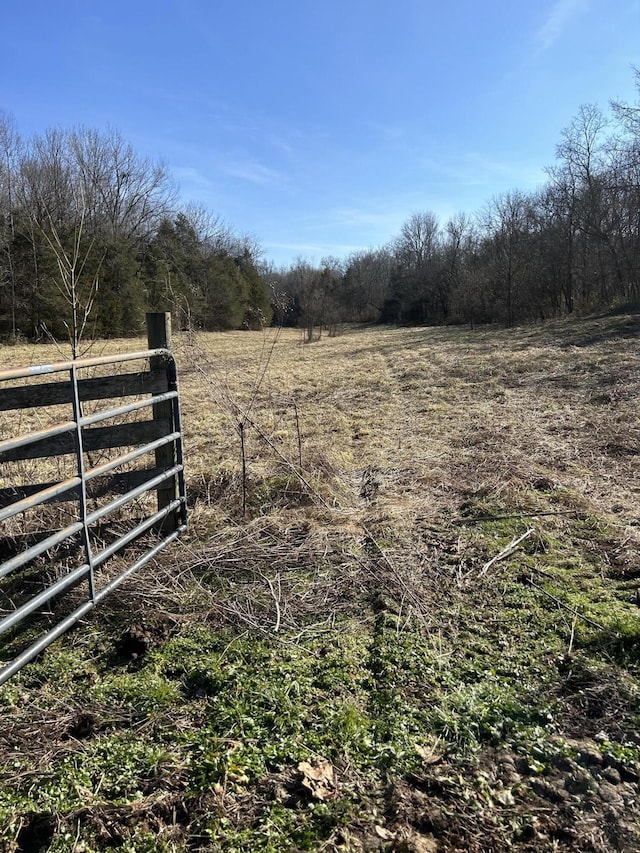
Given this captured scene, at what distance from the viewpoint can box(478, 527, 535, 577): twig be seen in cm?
374

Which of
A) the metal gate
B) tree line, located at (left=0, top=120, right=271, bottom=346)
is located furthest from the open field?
tree line, located at (left=0, top=120, right=271, bottom=346)

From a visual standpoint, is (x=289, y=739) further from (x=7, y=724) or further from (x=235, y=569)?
(x=235, y=569)

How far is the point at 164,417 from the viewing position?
4.14 meters

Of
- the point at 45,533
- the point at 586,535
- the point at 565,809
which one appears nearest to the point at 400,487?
the point at 586,535

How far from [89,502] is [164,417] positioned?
103cm

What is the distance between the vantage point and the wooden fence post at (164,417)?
163 inches

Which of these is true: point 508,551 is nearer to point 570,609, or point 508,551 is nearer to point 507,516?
point 507,516

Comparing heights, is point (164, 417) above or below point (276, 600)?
above

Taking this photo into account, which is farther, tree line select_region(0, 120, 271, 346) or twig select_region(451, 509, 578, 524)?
tree line select_region(0, 120, 271, 346)

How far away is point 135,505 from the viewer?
4.45 meters

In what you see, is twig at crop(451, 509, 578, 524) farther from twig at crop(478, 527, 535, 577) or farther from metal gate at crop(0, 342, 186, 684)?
metal gate at crop(0, 342, 186, 684)

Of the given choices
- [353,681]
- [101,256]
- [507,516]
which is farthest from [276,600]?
[101,256]

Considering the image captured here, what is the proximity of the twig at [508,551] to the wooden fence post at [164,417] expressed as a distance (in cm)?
246

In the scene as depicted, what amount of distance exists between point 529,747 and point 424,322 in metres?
50.9
